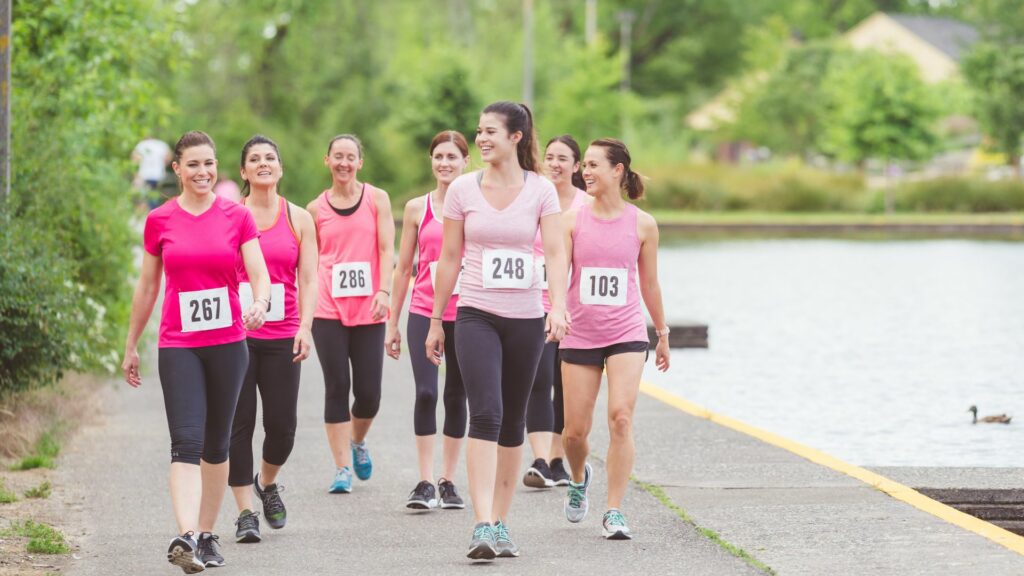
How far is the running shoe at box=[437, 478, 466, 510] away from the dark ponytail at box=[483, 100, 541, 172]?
201cm

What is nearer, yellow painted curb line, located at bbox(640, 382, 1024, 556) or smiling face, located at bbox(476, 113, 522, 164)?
smiling face, located at bbox(476, 113, 522, 164)

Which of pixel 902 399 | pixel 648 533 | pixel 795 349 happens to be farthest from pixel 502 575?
pixel 795 349

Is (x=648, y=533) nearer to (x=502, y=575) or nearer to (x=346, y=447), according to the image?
(x=502, y=575)

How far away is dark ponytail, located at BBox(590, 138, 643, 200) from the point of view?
306 inches

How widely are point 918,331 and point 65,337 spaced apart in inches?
455

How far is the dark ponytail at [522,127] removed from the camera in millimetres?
6969

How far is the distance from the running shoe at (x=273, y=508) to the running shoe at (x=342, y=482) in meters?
0.82

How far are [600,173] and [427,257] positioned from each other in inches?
51.2

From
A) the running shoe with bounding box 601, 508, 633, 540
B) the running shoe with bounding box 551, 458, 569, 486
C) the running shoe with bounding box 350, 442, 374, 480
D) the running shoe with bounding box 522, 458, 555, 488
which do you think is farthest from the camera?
the running shoe with bounding box 350, 442, 374, 480

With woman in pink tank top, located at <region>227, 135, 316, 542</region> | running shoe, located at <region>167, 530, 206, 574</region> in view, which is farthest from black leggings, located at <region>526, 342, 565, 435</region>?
running shoe, located at <region>167, 530, 206, 574</region>

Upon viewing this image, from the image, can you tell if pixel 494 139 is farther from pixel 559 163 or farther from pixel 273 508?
pixel 273 508

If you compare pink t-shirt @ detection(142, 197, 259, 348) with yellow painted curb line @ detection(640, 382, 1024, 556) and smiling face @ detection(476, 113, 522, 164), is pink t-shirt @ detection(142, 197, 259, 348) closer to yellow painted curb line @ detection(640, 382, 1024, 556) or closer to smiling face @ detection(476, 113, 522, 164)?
smiling face @ detection(476, 113, 522, 164)

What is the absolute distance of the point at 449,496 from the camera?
8.42 meters

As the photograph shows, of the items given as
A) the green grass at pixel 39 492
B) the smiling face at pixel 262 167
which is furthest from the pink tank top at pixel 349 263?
the green grass at pixel 39 492
